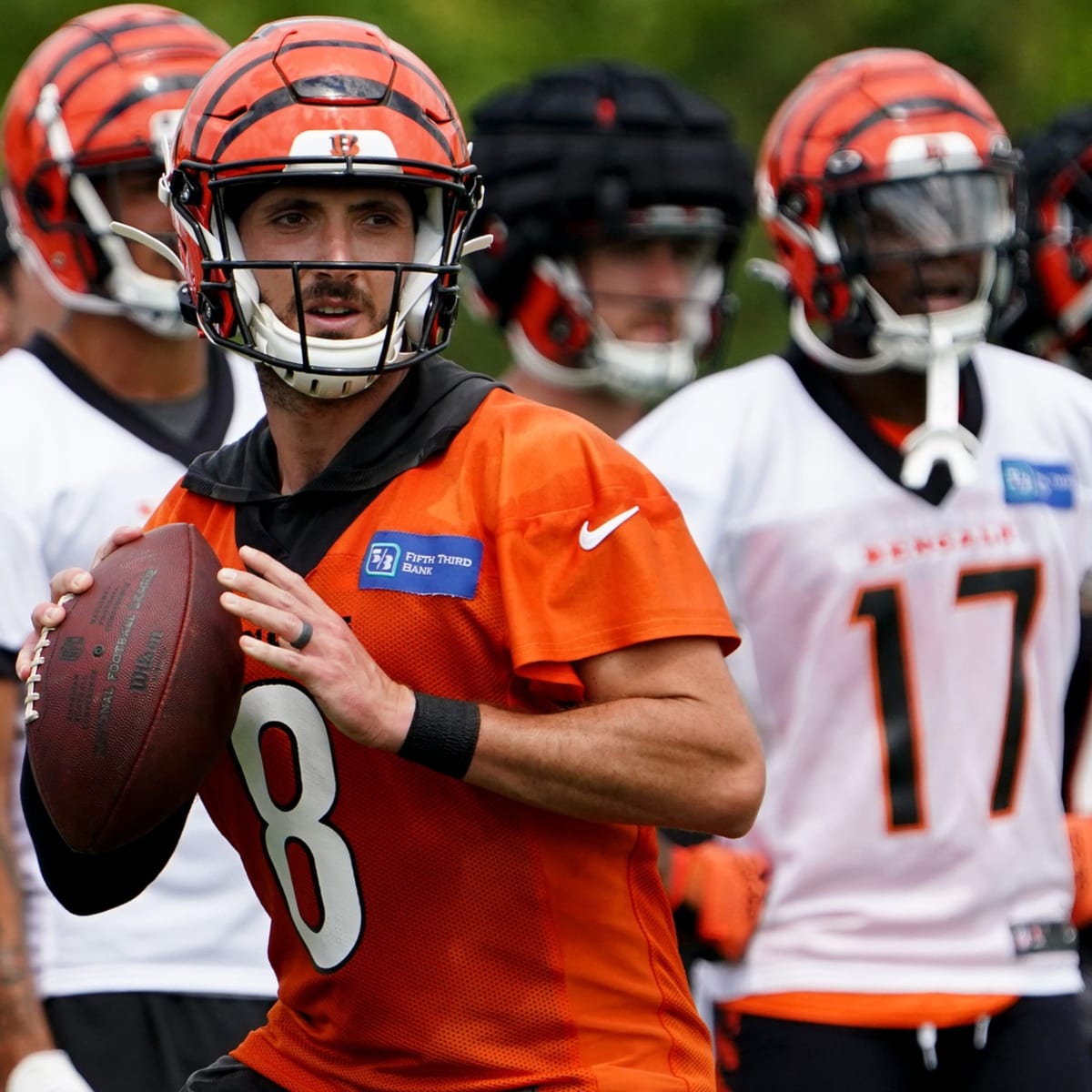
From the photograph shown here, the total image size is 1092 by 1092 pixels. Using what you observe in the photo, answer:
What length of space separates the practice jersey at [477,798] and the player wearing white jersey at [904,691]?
46.9 inches

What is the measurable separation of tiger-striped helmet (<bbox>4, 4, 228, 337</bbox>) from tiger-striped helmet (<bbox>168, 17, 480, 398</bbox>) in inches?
56.2

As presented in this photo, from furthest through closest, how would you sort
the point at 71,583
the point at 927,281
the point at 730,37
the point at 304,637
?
1. the point at 730,37
2. the point at 927,281
3. the point at 71,583
4. the point at 304,637

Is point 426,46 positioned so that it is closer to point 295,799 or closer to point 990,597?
point 990,597

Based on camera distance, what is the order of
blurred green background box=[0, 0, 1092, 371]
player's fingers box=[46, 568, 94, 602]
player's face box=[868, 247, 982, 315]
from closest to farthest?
1. player's fingers box=[46, 568, 94, 602]
2. player's face box=[868, 247, 982, 315]
3. blurred green background box=[0, 0, 1092, 371]

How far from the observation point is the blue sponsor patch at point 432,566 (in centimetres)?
341

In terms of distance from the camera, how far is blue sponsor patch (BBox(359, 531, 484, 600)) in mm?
3414

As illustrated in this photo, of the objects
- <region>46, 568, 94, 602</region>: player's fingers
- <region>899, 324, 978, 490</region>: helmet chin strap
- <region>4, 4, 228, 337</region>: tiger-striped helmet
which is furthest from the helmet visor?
<region>46, 568, 94, 602</region>: player's fingers

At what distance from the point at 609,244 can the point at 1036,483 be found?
6.14ft

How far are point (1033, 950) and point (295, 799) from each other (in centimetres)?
175

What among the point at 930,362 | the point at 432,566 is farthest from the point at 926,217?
the point at 432,566

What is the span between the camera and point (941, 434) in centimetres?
479

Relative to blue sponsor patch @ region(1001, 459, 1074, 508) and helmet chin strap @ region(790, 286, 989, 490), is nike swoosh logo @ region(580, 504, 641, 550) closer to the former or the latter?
helmet chin strap @ region(790, 286, 989, 490)

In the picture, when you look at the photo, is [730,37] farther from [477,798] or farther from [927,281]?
[477,798]

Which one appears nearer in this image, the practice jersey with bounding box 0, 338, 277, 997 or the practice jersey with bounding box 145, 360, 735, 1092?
the practice jersey with bounding box 145, 360, 735, 1092
